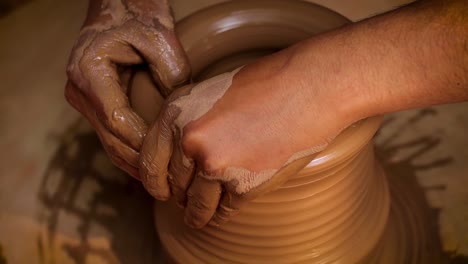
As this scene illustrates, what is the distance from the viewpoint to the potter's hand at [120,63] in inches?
44.8

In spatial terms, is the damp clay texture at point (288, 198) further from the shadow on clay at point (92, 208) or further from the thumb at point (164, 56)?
the shadow on clay at point (92, 208)

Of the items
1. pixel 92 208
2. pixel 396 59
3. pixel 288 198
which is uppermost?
pixel 396 59

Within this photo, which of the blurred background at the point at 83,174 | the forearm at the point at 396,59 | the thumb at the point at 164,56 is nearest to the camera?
the forearm at the point at 396,59

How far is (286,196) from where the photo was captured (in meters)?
1.07

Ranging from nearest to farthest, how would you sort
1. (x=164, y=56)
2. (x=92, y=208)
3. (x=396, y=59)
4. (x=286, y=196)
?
(x=396, y=59) < (x=286, y=196) < (x=164, y=56) < (x=92, y=208)

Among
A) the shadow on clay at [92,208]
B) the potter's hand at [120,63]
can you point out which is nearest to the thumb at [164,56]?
the potter's hand at [120,63]

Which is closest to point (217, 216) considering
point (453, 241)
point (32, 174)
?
point (453, 241)

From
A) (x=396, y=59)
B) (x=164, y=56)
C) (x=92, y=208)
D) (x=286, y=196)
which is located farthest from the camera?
(x=92, y=208)

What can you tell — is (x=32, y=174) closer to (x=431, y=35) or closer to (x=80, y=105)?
(x=80, y=105)

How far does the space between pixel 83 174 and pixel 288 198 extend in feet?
3.13

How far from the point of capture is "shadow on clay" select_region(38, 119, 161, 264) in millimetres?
1617

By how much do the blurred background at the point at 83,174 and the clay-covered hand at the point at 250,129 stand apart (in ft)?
2.43

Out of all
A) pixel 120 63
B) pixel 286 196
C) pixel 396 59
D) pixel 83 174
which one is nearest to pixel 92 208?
pixel 83 174

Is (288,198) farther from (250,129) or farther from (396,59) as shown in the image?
(396,59)
